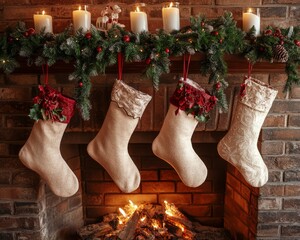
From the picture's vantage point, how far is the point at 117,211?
7.84 feet

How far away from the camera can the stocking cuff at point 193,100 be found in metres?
1.61

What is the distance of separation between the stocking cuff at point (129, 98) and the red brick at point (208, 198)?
95 centimetres

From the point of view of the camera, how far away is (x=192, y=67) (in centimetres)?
174

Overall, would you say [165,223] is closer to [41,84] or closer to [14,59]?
[41,84]

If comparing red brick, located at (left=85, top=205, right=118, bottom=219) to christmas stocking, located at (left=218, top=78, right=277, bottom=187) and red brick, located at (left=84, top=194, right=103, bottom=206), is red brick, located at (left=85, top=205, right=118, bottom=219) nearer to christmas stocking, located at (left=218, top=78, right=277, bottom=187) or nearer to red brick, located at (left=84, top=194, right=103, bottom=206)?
red brick, located at (left=84, top=194, right=103, bottom=206)

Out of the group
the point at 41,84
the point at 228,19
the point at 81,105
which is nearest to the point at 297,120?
the point at 228,19

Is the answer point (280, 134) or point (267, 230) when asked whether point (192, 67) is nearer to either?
point (280, 134)

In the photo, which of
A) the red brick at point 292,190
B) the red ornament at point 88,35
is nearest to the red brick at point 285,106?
the red brick at point 292,190

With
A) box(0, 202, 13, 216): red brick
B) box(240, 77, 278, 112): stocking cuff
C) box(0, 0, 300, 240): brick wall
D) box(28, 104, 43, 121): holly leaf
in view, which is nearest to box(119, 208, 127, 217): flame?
box(0, 0, 300, 240): brick wall

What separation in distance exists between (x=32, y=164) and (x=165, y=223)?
36.7 inches

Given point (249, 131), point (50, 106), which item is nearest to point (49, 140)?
point (50, 106)

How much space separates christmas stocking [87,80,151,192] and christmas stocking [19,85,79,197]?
0.18m

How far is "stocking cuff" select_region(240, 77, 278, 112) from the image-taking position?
1.65 m

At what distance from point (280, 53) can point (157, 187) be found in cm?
119
